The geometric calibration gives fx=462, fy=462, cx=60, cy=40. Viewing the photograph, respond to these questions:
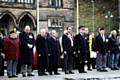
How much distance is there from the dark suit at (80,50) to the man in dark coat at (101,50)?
3.67 ft

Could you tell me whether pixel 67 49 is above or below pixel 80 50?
above

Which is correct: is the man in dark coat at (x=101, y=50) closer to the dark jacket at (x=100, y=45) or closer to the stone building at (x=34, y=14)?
the dark jacket at (x=100, y=45)

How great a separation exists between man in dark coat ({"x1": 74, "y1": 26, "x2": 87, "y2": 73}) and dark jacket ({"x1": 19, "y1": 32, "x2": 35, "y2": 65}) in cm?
235

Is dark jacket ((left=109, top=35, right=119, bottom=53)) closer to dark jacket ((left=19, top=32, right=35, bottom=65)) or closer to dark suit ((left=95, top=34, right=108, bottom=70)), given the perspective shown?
dark suit ((left=95, top=34, right=108, bottom=70))

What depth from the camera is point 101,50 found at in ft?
68.7

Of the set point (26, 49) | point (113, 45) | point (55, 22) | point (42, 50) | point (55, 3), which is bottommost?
point (55, 22)

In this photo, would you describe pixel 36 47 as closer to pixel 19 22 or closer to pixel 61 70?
pixel 61 70

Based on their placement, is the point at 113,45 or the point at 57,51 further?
the point at 113,45

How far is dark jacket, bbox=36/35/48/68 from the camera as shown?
18.8 meters

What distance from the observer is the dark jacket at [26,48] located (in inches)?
715

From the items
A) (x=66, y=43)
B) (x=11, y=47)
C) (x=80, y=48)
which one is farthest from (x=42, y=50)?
(x=80, y=48)

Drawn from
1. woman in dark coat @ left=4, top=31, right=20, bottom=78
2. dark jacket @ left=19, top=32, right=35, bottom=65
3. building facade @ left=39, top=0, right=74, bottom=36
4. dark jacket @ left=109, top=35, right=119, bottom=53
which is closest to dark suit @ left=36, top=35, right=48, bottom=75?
dark jacket @ left=19, top=32, right=35, bottom=65

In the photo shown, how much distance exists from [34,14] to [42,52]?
23.9 m

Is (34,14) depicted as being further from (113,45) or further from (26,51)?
(26,51)
